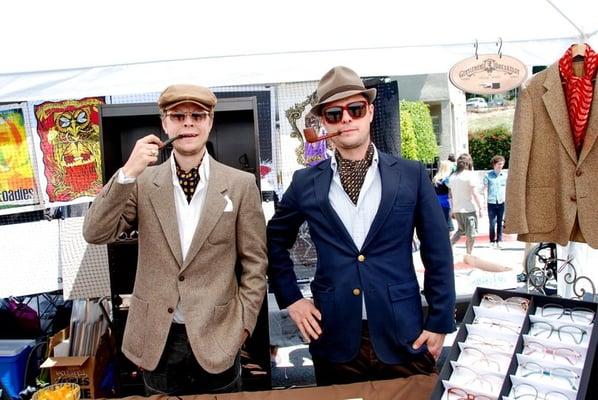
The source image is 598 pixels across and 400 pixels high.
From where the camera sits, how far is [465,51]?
8.09 ft

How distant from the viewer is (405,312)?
1.62m

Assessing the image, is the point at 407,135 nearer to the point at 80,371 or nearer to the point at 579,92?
the point at 579,92

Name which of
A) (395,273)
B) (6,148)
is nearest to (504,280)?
(395,273)

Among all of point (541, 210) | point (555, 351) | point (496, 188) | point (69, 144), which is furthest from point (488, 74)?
point (496, 188)

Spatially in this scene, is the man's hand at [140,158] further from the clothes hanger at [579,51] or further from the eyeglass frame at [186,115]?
the clothes hanger at [579,51]

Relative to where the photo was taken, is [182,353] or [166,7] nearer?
[182,353]

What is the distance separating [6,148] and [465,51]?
2.86 metres

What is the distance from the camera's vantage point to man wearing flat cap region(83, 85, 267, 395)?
1632 millimetres

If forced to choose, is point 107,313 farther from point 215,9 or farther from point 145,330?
point 215,9

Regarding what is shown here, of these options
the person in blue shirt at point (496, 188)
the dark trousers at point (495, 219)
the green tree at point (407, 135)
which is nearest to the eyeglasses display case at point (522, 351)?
the person in blue shirt at point (496, 188)

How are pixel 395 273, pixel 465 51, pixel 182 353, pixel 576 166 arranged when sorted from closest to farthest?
pixel 395 273
pixel 182 353
pixel 576 166
pixel 465 51

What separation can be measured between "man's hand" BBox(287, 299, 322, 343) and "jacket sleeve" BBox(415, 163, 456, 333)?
1.31 feet

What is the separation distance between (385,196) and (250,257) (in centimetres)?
56

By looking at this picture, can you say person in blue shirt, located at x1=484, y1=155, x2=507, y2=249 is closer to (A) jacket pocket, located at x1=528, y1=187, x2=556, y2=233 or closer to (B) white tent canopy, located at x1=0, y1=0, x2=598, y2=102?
(B) white tent canopy, located at x1=0, y1=0, x2=598, y2=102
